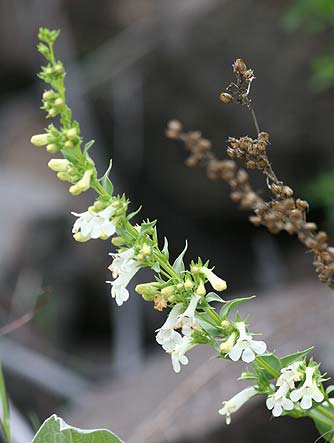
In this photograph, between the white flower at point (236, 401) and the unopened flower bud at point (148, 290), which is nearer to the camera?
the unopened flower bud at point (148, 290)

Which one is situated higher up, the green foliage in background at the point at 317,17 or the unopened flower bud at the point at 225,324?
the green foliage in background at the point at 317,17

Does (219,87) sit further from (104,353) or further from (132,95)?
(104,353)

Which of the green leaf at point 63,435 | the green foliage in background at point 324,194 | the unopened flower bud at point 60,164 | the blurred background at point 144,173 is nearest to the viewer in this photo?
the unopened flower bud at point 60,164

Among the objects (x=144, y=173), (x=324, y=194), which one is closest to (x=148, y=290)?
(x=324, y=194)

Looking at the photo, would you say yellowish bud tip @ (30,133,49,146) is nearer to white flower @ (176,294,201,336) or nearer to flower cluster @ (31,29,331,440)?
flower cluster @ (31,29,331,440)

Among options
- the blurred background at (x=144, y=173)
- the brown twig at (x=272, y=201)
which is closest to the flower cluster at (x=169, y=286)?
the brown twig at (x=272, y=201)

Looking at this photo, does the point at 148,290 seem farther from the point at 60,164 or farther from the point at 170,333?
the point at 60,164

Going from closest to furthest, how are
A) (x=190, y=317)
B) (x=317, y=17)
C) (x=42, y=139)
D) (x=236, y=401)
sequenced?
1. (x=190, y=317)
2. (x=42, y=139)
3. (x=236, y=401)
4. (x=317, y=17)

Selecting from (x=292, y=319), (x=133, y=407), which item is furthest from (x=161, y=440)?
(x=292, y=319)

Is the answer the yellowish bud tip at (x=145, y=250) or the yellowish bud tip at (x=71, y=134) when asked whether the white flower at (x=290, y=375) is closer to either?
the yellowish bud tip at (x=145, y=250)
